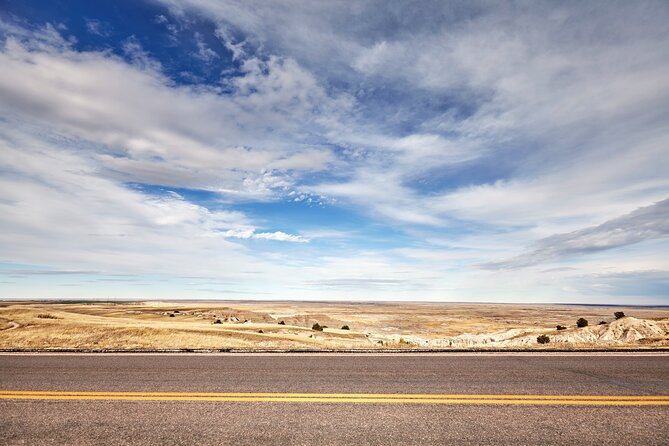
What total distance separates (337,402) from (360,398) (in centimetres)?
46

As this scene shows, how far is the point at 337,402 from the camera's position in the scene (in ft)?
19.7

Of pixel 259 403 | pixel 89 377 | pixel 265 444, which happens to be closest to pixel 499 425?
pixel 265 444

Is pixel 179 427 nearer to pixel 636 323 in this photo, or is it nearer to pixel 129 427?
pixel 129 427

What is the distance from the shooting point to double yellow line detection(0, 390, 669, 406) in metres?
5.96

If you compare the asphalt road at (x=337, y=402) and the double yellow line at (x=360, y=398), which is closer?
the asphalt road at (x=337, y=402)

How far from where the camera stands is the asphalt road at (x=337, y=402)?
475 centimetres

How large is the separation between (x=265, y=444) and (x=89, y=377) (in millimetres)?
5557

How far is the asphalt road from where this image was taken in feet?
15.6

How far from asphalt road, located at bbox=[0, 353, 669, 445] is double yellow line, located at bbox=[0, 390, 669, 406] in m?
0.02

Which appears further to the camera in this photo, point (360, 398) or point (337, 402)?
point (360, 398)

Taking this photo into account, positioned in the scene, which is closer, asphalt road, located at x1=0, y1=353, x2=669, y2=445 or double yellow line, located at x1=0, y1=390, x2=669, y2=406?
asphalt road, located at x1=0, y1=353, x2=669, y2=445

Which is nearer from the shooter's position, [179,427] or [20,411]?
[179,427]

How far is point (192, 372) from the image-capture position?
326 inches

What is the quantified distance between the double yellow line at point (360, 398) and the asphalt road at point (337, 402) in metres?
0.02
